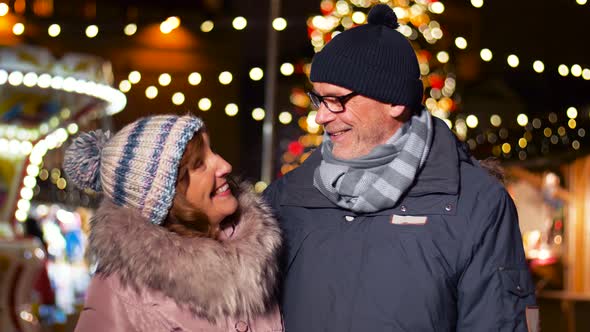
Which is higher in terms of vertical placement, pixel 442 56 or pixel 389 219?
pixel 442 56

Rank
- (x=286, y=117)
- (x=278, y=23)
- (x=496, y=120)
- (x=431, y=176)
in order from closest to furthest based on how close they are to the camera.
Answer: (x=431, y=176), (x=278, y=23), (x=496, y=120), (x=286, y=117)

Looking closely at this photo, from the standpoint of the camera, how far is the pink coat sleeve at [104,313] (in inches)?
85.8

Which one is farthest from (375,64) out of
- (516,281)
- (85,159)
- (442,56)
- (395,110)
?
(442,56)

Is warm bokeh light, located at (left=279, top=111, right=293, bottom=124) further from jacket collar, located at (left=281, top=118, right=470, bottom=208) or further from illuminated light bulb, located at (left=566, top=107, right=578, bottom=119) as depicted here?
jacket collar, located at (left=281, top=118, right=470, bottom=208)

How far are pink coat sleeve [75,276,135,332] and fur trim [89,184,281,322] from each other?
0.16ft

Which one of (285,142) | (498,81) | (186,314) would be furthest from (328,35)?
(186,314)

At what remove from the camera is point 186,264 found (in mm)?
2266

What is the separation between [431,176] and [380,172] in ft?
0.44

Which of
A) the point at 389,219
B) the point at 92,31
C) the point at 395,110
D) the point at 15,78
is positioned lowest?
the point at 389,219

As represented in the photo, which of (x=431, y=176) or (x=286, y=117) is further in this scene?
(x=286, y=117)

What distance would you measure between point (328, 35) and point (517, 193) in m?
5.09

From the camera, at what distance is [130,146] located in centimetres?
232

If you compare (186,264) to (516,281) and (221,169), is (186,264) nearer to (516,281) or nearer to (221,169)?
(221,169)

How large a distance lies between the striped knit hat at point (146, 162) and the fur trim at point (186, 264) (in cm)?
4
